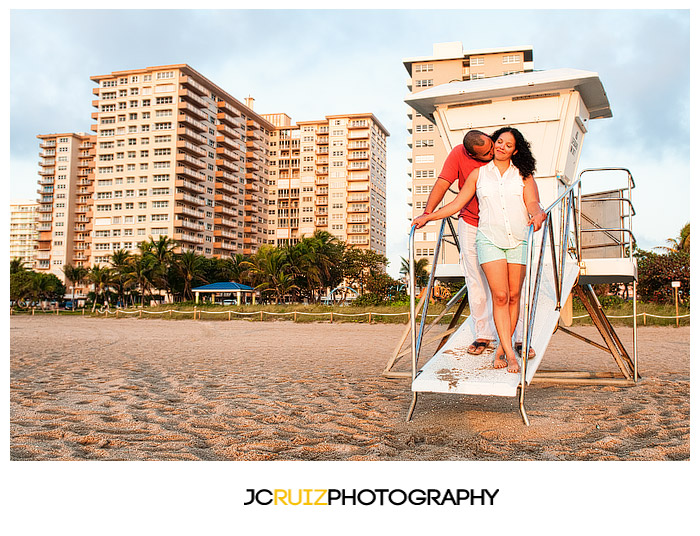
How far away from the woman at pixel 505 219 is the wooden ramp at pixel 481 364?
17 centimetres

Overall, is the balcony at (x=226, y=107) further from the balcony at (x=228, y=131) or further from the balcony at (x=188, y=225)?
the balcony at (x=188, y=225)

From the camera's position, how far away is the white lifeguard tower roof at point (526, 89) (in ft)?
17.5

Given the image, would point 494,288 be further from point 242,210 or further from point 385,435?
point 242,210

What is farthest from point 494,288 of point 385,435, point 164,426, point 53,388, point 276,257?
point 276,257

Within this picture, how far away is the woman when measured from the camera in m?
4.05

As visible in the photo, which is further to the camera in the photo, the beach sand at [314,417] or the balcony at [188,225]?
the balcony at [188,225]

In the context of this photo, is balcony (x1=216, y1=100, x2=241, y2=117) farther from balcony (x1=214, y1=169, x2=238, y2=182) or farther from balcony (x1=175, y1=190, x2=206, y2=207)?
balcony (x1=175, y1=190, x2=206, y2=207)

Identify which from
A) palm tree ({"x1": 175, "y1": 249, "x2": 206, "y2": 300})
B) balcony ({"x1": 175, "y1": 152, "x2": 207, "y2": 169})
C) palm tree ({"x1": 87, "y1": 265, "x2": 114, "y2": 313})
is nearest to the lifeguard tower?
palm tree ({"x1": 175, "y1": 249, "x2": 206, "y2": 300})

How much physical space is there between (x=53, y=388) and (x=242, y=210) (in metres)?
91.6

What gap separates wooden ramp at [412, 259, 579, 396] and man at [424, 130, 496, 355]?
214mm

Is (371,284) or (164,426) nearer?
(164,426)

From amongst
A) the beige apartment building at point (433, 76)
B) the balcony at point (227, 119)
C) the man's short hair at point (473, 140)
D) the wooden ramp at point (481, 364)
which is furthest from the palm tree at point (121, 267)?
the man's short hair at point (473, 140)

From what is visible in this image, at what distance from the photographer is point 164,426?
4379 mm

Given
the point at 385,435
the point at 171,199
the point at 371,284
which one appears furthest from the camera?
the point at 171,199
